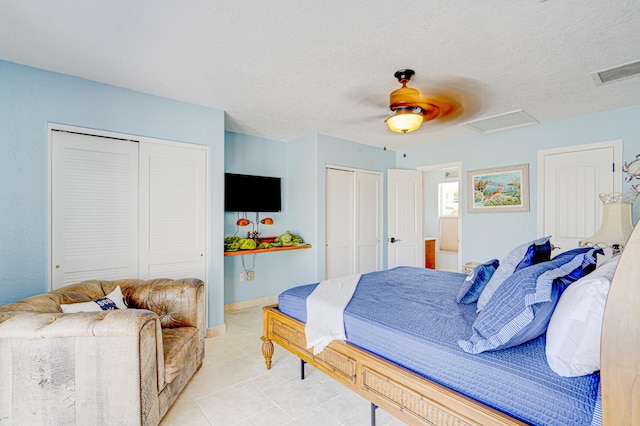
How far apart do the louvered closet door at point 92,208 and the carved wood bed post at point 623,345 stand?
3.36 metres

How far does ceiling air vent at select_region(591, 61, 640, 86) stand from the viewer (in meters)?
2.38

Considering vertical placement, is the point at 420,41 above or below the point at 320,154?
above

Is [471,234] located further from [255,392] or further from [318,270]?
[255,392]

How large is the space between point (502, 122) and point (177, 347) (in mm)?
4141

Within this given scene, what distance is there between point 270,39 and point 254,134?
2428mm

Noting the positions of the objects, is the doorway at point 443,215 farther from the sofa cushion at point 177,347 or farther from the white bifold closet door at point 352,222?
the sofa cushion at point 177,347

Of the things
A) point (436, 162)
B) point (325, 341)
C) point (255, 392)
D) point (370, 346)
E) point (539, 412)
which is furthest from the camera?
point (436, 162)

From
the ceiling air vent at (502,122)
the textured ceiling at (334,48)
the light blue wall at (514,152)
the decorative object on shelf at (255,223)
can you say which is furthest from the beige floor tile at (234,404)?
the ceiling air vent at (502,122)

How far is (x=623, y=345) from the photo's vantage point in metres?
1.02

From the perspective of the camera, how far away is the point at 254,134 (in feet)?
14.4

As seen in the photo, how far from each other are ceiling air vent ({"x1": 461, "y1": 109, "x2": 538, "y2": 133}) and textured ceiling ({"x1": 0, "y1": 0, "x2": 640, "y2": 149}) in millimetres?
225

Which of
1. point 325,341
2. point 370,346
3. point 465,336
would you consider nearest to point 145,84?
point 325,341

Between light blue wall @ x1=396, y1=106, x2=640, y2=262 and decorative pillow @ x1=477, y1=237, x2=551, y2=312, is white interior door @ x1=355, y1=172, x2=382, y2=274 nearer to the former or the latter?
light blue wall @ x1=396, y1=106, x2=640, y2=262

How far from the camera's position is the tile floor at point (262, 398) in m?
1.95
